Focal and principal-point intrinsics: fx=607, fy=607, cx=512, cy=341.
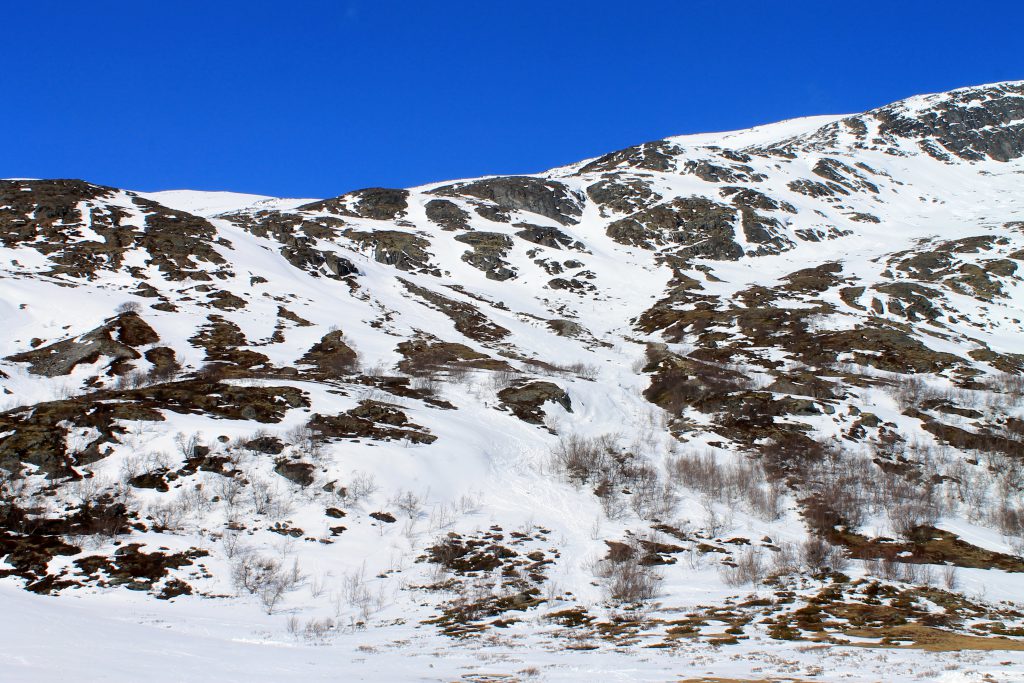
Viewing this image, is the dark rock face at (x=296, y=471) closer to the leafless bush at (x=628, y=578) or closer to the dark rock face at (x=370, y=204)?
the leafless bush at (x=628, y=578)

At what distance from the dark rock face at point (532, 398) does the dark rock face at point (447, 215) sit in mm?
52791

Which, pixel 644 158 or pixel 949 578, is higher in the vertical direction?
pixel 644 158

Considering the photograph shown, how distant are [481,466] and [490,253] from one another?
167ft

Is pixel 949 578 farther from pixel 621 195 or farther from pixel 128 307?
pixel 621 195

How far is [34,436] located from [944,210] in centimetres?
11505

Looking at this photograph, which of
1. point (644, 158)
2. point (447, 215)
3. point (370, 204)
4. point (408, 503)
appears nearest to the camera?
point (408, 503)

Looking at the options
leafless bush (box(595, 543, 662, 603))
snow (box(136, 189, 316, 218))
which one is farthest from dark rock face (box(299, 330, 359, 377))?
snow (box(136, 189, 316, 218))

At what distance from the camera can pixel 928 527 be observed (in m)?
20.0

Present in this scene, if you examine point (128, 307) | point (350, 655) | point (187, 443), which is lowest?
point (350, 655)

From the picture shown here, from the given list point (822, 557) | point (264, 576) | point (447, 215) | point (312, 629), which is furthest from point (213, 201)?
point (822, 557)

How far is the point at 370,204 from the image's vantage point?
3460 inches

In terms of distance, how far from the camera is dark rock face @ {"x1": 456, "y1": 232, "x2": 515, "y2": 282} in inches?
2643

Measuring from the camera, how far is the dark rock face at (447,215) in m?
80.5

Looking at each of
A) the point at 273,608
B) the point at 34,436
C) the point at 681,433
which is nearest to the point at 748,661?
the point at 273,608
